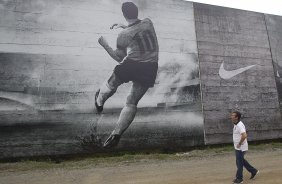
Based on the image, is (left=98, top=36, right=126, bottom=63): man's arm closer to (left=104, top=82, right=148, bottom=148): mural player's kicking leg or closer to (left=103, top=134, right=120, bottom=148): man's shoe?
(left=104, top=82, right=148, bottom=148): mural player's kicking leg

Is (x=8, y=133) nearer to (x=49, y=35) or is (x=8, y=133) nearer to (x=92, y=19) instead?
(x=49, y=35)

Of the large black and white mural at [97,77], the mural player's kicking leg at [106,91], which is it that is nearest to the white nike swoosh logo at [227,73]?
the large black and white mural at [97,77]

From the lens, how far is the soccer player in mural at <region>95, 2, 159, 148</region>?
485 inches

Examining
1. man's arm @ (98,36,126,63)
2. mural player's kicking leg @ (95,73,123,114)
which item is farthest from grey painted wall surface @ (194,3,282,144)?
mural player's kicking leg @ (95,73,123,114)

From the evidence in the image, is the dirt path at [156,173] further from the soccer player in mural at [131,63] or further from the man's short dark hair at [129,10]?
the man's short dark hair at [129,10]

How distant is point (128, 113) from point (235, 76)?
566 cm

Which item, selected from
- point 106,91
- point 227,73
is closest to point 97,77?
point 106,91

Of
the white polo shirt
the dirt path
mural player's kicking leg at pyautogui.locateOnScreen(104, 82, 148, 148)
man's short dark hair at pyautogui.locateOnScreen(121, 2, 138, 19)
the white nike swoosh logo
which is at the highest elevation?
man's short dark hair at pyautogui.locateOnScreen(121, 2, 138, 19)

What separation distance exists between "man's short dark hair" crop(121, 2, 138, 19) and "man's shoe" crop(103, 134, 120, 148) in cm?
506

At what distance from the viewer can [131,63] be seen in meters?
13.0

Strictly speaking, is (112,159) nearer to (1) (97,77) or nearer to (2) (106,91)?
(2) (106,91)

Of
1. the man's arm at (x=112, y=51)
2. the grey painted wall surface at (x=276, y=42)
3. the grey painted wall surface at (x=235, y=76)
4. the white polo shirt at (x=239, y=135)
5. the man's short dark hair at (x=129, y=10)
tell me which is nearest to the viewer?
the white polo shirt at (x=239, y=135)

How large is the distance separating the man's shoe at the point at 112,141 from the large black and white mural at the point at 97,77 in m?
0.04

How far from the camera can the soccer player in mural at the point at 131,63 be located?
40.4 ft
